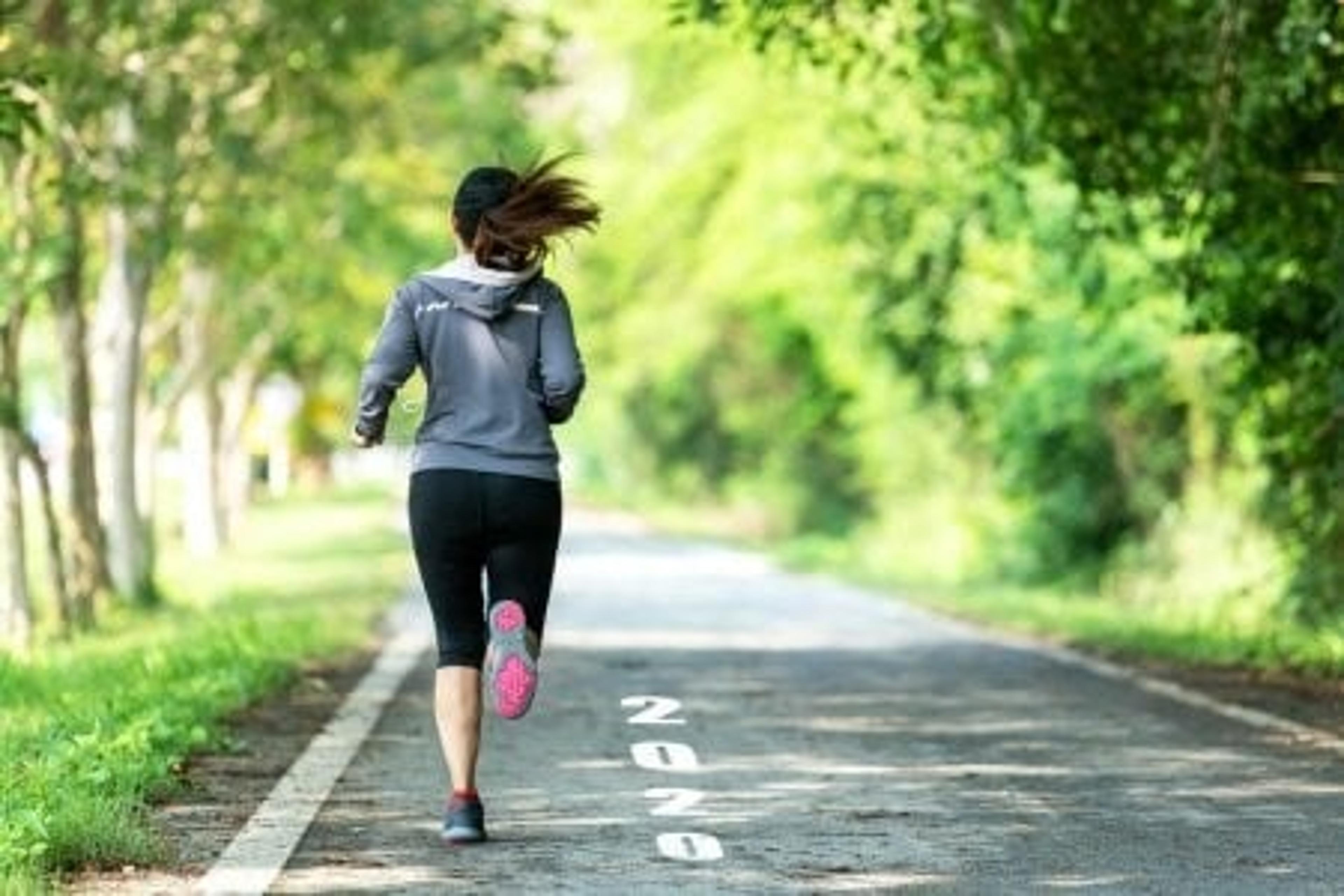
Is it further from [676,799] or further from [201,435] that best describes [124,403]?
[676,799]

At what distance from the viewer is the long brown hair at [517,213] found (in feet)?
27.9

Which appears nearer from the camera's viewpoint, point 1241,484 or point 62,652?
point 62,652

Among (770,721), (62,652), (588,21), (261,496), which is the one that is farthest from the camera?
(261,496)

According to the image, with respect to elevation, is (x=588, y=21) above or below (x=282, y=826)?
above

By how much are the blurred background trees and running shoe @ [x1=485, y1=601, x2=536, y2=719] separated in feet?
3.67

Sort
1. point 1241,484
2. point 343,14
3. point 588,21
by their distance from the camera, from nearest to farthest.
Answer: point 343,14, point 1241,484, point 588,21

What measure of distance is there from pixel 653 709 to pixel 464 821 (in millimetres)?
4896

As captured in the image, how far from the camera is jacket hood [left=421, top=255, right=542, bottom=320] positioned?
28.1ft

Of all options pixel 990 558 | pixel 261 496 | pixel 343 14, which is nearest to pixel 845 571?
pixel 990 558

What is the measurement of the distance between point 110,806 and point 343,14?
46.4ft

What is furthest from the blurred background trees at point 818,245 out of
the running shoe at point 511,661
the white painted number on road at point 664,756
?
the white painted number on road at point 664,756

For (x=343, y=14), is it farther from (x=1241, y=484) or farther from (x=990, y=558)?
(x=990, y=558)

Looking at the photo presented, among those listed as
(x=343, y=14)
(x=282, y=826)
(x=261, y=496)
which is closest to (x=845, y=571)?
(x=343, y=14)

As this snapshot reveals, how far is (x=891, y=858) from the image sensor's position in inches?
329
